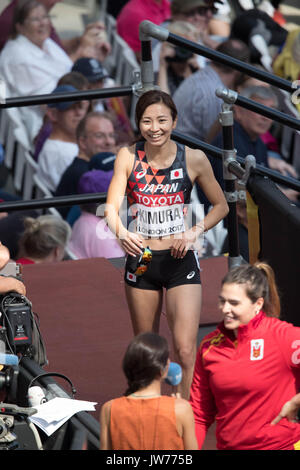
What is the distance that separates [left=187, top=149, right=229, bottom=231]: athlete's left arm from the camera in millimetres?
4504

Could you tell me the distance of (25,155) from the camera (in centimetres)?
792

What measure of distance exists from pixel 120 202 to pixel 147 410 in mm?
1349

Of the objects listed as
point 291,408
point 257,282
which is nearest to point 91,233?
point 257,282

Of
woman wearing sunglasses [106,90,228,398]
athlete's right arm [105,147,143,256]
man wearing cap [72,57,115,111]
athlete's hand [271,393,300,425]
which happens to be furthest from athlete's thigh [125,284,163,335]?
man wearing cap [72,57,115,111]

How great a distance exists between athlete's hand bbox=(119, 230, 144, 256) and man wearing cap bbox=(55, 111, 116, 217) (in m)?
3.01

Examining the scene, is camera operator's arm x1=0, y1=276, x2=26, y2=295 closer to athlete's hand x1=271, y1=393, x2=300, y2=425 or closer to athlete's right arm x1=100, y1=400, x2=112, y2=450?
athlete's right arm x1=100, y1=400, x2=112, y2=450

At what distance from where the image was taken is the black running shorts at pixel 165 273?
4.43 metres

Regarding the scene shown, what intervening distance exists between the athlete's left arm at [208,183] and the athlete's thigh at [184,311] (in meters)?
0.33

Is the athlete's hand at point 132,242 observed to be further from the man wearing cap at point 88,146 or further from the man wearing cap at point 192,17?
the man wearing cap at point 192,17

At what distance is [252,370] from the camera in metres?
3.66

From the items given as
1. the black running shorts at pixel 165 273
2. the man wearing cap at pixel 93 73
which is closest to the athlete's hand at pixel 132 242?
the black running shorts at pixel 165 273

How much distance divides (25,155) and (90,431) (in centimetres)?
442
